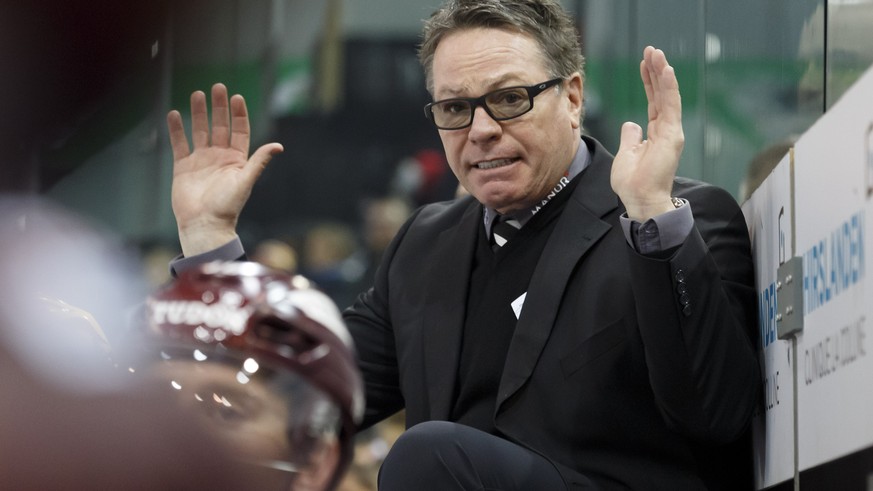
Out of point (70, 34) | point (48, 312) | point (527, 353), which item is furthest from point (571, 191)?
point (70, 34)

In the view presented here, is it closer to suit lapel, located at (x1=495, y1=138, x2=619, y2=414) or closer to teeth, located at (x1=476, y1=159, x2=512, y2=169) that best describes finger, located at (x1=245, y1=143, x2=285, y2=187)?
teeth, located at (x1=476, y1=159, x2=512, y2=169)

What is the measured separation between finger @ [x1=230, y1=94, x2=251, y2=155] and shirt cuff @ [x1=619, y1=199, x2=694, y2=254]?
0.75 metres

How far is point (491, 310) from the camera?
217 centimetres

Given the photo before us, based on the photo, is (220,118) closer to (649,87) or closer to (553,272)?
(553,272)

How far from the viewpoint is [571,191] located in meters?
2.25

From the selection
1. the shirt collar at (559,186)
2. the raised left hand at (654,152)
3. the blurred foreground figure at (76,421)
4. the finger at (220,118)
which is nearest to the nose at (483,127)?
the shirt collar at (559,186)

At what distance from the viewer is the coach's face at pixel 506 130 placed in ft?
7.23

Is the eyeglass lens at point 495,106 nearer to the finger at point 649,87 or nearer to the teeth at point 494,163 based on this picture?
the teeth at point 494,163

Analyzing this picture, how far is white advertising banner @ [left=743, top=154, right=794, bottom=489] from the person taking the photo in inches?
67.1

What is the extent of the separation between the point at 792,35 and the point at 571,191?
53 centimetres

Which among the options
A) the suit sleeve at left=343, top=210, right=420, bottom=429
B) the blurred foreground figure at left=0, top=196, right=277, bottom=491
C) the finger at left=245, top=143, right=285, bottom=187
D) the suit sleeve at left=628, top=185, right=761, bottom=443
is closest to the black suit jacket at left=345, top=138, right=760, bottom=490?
the suit sleeve at left=628, top=185, right=761, bottom=443

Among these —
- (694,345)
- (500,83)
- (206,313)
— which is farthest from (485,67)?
(206,313)

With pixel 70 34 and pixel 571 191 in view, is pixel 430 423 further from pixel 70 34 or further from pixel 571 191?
pixel 70 34

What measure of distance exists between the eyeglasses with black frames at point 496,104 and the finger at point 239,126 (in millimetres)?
374
